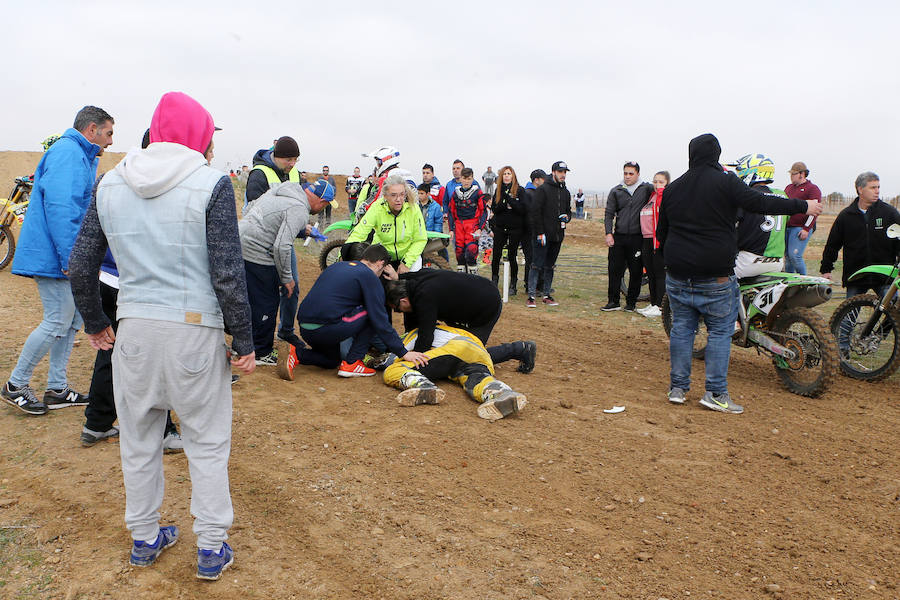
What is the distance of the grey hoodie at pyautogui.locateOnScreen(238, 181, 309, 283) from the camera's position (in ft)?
18.3

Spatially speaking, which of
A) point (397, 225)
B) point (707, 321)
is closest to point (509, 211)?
point (397, 225)

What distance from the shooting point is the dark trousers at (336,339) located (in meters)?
5.58

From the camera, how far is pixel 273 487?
366 centimetres

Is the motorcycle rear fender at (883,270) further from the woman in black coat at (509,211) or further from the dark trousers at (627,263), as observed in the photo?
the woman in black coat at (509,211)

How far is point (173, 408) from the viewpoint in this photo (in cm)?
259

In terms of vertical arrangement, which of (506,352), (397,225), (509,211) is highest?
(509,211)

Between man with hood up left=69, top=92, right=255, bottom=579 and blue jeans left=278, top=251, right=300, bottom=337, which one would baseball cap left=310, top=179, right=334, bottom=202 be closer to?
blue jeans left=278, top=251, right=300, bottom=337

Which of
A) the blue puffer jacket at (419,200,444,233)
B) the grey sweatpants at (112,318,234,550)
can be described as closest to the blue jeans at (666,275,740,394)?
the grey sweatpants at (112,318,234,550)

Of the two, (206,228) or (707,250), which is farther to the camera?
(707,250)

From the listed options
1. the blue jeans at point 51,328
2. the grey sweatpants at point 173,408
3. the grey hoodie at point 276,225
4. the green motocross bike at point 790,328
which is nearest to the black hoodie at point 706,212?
the green motocross bike at point 790,328

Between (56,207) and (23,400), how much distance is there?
4.55 ft

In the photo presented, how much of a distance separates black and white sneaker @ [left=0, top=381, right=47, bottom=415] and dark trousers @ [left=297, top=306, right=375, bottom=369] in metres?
1.99

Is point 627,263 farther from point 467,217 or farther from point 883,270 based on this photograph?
point 883,270

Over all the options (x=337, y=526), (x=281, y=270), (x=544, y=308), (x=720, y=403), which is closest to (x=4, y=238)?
(x=281, y=270)
